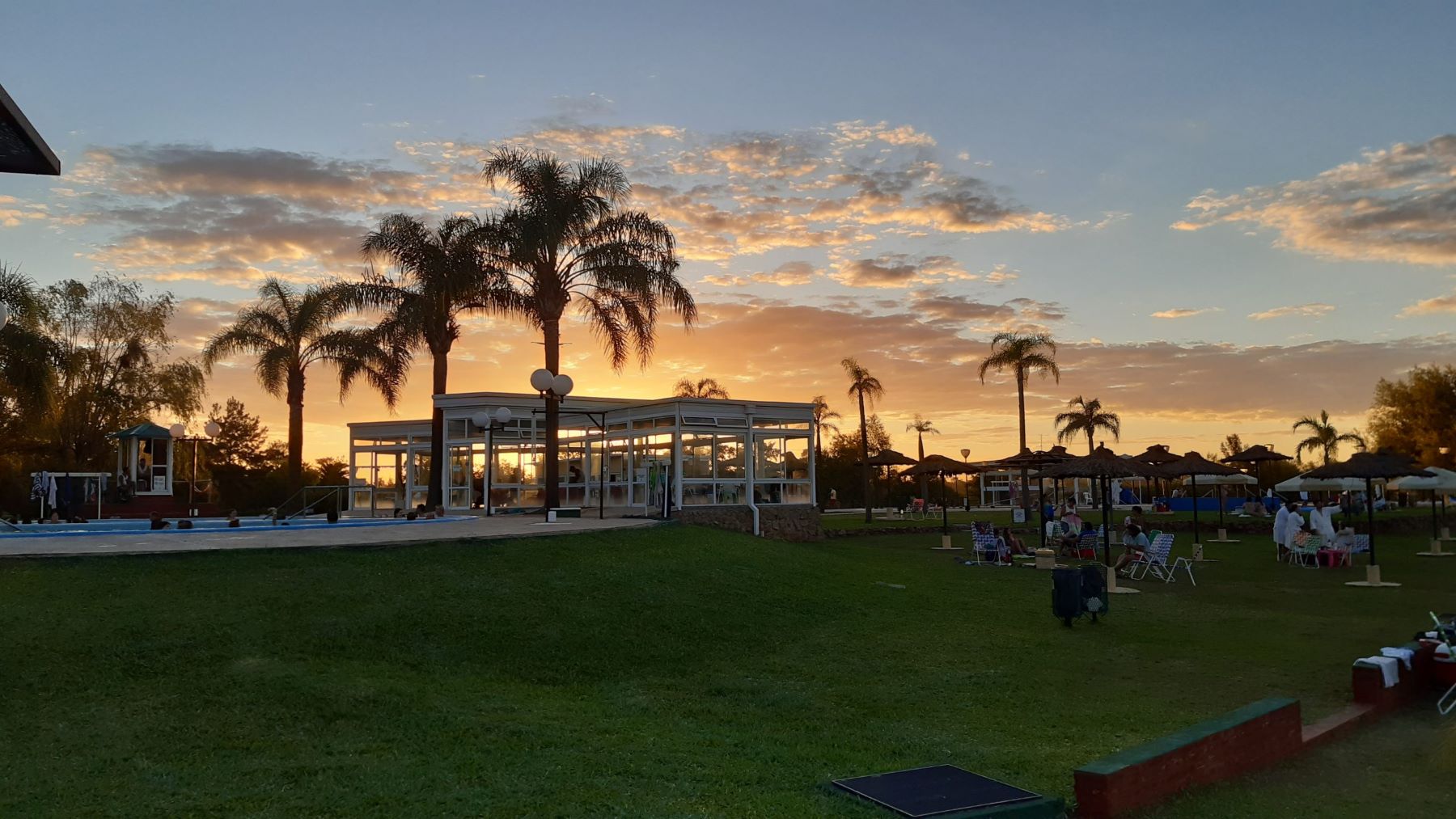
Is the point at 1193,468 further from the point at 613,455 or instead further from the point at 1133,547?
the point at 613,455

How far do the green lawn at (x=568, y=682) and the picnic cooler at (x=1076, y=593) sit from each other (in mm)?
275

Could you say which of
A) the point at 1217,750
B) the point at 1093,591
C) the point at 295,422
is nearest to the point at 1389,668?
the point at 1217,750

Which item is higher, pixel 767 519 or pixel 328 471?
pixel 328 471

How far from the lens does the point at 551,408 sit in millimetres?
20359

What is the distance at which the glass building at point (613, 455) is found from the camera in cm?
2123

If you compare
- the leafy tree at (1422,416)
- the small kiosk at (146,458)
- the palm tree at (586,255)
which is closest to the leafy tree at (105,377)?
the small kiosk at (146,458)

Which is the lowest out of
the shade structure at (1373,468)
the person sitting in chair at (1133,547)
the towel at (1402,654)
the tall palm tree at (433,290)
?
the towel at (1402,654)

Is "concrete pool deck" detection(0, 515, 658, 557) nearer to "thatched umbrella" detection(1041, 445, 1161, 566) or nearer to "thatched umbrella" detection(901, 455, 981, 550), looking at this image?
"thatched umbrella" detection(1041, 445, 1161, 566)

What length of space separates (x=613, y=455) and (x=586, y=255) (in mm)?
5166

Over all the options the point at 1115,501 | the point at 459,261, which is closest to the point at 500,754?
the point at 459,261

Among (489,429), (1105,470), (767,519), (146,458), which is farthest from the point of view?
(146,458)

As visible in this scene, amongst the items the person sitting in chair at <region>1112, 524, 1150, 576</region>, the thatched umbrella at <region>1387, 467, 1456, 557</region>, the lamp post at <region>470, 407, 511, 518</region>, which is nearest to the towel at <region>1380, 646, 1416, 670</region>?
the person sitting in chair at <region>1112, 524, 1150, 576</region>

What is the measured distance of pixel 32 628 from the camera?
7852 millimetres

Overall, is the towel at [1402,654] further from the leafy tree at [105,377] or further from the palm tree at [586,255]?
the leafy tree at [105,377]
